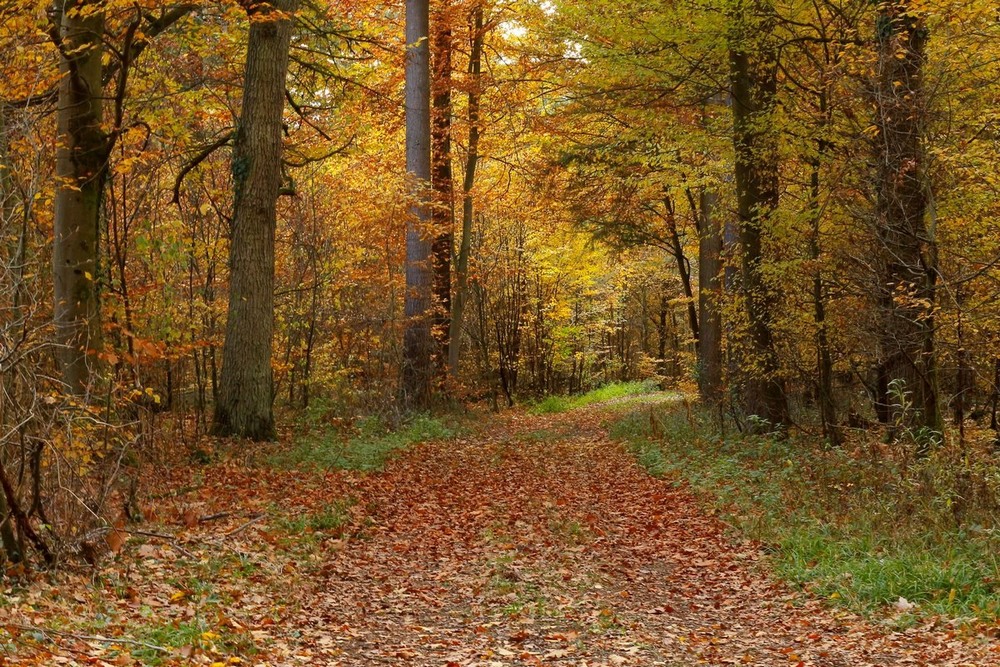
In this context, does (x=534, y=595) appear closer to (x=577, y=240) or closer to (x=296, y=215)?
(x=296, y=215)

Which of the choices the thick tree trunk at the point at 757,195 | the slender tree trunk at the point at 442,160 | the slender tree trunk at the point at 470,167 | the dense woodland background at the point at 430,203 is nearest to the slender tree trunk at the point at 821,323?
the dense woodland background at the point at 430,203

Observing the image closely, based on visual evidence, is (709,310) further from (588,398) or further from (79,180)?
(79,180)

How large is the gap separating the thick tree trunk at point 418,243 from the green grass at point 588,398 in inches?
318

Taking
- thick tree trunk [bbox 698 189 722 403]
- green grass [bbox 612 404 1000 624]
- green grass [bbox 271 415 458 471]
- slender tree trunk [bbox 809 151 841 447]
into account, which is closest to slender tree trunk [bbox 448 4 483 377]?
green grass [bbox 271 415 458 471]

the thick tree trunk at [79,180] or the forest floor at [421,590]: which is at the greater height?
the thick tree trunk at [79,180]

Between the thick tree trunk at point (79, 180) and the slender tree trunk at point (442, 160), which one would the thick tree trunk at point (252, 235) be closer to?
the thick tree trunk at point (79, 180)

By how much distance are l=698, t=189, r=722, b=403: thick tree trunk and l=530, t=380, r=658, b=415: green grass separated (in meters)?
6.27

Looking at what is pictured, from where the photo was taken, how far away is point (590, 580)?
301 inches

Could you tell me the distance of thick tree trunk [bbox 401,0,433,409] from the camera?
17047mm

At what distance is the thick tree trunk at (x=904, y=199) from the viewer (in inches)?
343

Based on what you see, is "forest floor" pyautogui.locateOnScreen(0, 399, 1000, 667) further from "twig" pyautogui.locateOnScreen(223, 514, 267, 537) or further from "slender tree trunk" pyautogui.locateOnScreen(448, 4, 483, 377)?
"slender tree trunk" pyautogui.locateOnScreen(448, 4, 483, 377)

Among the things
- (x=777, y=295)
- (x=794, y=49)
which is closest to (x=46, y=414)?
(x=777, y=295)

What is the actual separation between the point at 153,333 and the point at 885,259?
30.7 feet

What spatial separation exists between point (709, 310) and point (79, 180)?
13156 mm
